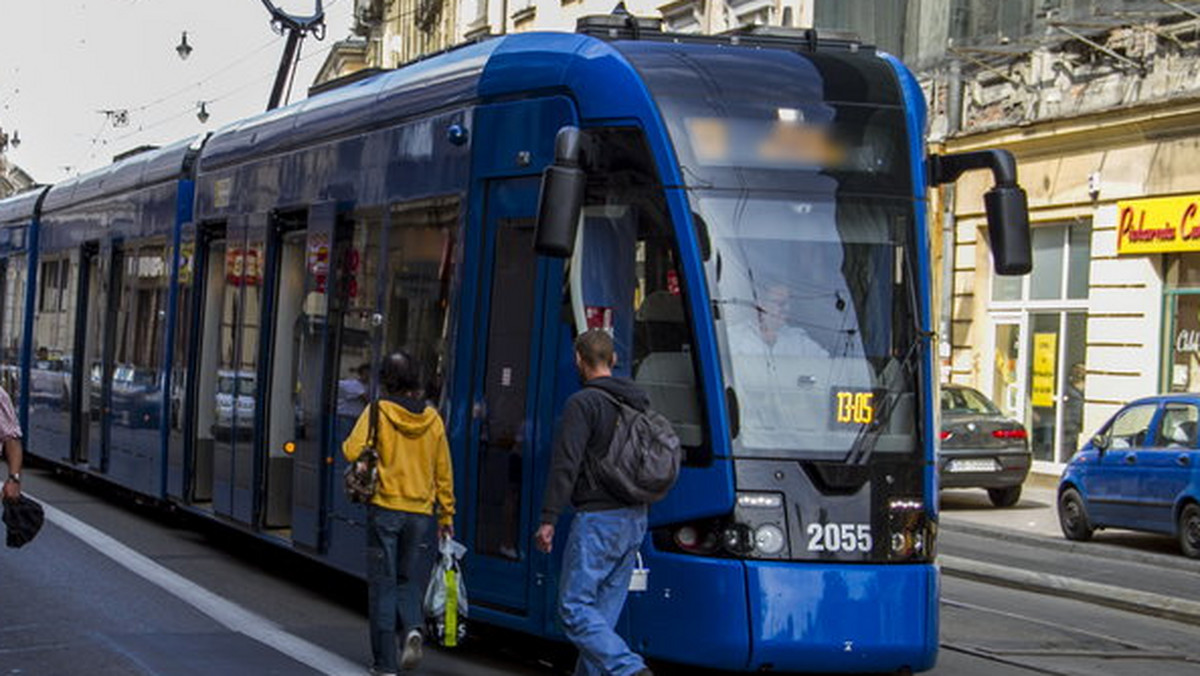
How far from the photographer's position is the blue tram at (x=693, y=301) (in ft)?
29.8

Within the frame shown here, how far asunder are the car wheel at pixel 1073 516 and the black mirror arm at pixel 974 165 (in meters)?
11.6

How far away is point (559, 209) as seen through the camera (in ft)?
29.7

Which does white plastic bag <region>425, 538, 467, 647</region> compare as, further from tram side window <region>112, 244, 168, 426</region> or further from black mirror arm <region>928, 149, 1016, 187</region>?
tram side window <region>112, 244, 168, 426</region>

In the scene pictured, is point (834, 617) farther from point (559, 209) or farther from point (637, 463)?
point (559, 209)

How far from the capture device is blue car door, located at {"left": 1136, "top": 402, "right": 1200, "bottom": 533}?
1916 cm

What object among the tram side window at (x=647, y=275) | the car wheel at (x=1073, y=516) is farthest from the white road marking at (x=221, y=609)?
the car wheel at (x=1073, y=516)

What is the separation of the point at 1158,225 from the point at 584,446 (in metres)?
18.8

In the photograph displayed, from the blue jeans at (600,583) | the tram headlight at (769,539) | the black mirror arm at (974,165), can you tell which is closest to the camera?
the blue jeans at (600,583)

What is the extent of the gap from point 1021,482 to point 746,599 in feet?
56.7

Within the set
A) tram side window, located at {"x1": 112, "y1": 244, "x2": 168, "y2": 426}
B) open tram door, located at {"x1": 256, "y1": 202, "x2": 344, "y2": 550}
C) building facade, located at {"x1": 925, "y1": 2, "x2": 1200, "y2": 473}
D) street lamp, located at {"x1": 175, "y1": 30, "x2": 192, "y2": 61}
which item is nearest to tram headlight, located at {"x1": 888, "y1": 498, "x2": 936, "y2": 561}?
open tram door, located at {"x1": 256, "y1": 202, "x2": 344, "y2": 550}

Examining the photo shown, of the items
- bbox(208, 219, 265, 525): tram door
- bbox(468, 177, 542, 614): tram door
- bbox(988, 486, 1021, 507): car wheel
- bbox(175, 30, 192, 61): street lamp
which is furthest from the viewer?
bbox(175, 30, 192, 61): street lamp

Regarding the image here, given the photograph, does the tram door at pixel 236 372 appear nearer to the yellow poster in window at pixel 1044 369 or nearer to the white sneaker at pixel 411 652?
the white sneaker at pixel 411 652

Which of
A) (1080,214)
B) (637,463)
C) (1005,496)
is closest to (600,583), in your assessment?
(637,463)

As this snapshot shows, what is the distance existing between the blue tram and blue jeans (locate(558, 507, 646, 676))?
0.53 m
